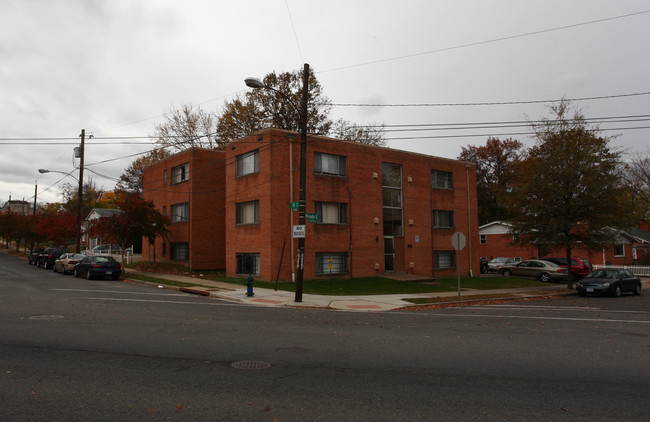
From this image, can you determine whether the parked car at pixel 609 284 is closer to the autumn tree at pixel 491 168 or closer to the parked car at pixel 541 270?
the parked car at pixel 541 270

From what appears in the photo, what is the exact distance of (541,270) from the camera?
3008cm

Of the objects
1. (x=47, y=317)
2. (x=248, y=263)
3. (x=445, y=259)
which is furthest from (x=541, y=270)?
(x=47, y=317)

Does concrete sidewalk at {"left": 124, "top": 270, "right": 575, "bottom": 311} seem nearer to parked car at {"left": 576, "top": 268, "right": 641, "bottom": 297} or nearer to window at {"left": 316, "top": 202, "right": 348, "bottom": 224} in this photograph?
parked car at {"left": 576, "top": 268, "right": 641, "bottom": 297}

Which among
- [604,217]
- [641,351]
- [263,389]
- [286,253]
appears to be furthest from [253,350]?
[604,217]

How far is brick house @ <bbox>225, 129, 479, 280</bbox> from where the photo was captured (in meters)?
23.4

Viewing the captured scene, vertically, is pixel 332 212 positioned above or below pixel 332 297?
above

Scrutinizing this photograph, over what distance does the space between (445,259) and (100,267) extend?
21.3 meters

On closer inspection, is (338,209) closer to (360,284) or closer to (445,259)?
(360,284)

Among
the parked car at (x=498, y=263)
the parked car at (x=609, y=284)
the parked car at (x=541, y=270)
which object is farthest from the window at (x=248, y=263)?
the parked car at (x=498, y=263)

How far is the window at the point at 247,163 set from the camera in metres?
24.6

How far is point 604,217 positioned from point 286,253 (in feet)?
53.6

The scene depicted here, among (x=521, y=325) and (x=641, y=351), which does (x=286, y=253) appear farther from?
(x=641, y=351)

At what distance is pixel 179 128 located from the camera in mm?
42750

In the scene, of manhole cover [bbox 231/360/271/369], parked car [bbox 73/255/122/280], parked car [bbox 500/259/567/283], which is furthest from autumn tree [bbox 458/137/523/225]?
manhole cover [bbox 231/360/271/369]
